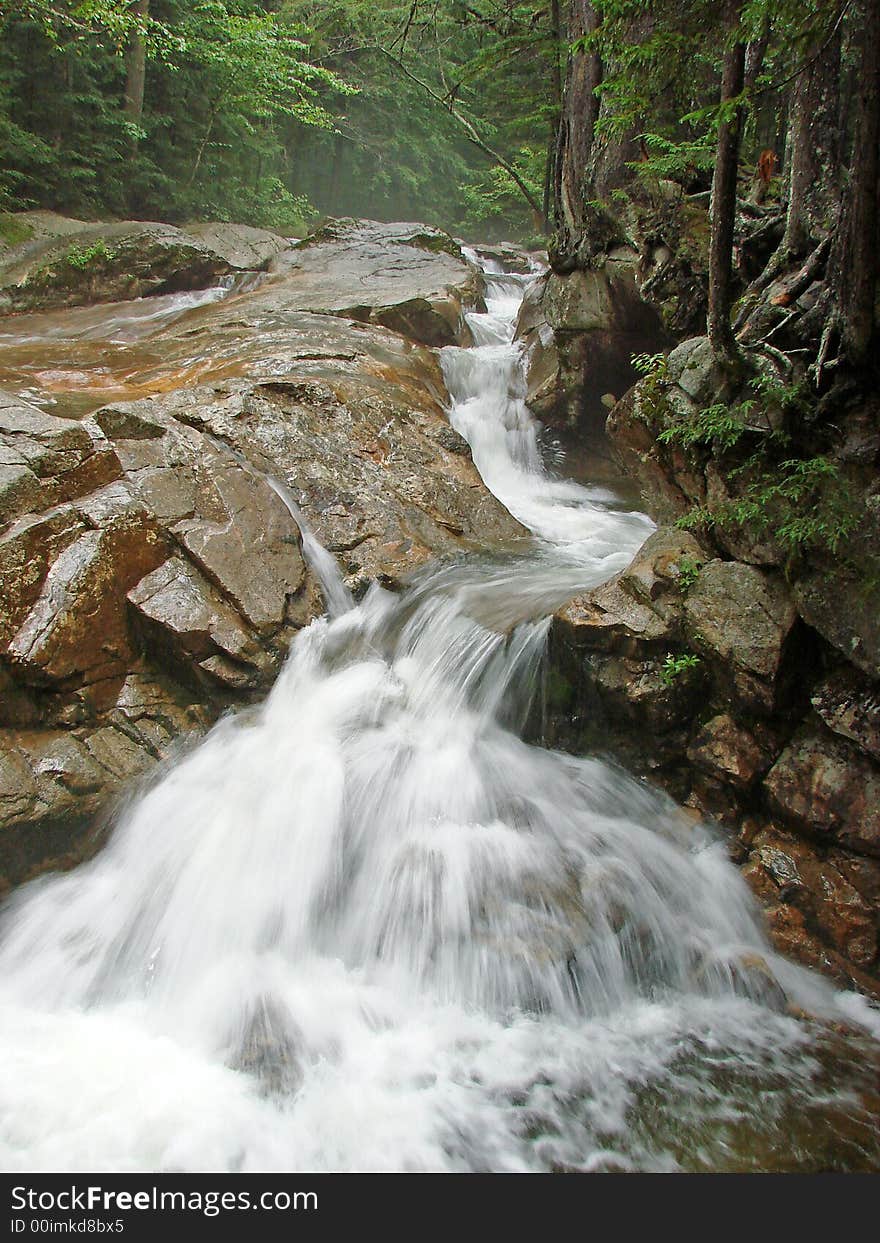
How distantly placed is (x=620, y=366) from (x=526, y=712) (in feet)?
20.6

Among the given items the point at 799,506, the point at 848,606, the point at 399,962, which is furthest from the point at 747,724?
the point at 399,962

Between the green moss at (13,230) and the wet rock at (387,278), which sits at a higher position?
the green moss at (13,230)

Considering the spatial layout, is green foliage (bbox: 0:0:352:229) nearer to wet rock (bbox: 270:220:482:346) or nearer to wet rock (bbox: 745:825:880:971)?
wet rock (bbox: 270:220:482:346)

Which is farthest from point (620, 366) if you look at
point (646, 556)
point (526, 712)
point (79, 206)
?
point (79, 206)

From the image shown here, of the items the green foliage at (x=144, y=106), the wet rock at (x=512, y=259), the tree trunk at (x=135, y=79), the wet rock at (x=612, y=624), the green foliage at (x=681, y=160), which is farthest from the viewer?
the wet rock at (x=512, y=259)

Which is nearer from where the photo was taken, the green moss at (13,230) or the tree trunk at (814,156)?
the tree trunk at (814,156)

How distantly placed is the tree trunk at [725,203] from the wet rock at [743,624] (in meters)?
1.48

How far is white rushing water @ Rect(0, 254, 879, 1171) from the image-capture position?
11.0 feet

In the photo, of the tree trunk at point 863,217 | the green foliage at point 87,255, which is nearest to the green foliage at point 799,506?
the tree trunk at point 863,217

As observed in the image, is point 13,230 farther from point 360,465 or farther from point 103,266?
point 360,465

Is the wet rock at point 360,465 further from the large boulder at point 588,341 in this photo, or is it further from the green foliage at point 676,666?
the green foliage at point 676,666

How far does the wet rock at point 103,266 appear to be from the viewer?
40.5ft

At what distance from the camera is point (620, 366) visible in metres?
9.95

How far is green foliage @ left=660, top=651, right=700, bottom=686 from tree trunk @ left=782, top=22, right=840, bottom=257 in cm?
318
